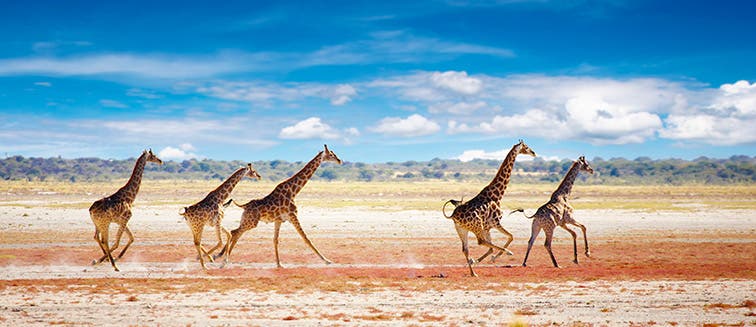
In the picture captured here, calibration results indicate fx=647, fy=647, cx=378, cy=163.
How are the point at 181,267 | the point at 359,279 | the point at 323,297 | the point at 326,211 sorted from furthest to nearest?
1. the point at 326,211
2. the point at 181,267
3. the point at 359,279
4. the point at 323,297

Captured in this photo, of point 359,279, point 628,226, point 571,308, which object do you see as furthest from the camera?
point 628,226

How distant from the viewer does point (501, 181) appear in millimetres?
16766

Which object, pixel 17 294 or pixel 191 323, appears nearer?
pixel 191 323

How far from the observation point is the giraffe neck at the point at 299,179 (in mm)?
17406

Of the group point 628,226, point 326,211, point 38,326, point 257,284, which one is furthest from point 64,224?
point 628,226

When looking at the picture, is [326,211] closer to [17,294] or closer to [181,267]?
[181,267]

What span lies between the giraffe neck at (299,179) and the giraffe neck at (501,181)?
4.72m

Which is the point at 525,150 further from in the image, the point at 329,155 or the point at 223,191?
the point at 223,191

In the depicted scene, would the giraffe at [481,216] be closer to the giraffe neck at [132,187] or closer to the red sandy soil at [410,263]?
the red sandy soil at [410,263]

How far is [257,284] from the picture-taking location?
14305mm

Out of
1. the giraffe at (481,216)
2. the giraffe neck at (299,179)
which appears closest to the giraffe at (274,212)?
the giraffe neck at (299,179)

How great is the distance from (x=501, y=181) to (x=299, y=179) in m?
5.47

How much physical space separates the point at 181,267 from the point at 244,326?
7558 millimetres

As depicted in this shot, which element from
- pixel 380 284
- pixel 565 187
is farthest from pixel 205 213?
pixel 565 187
